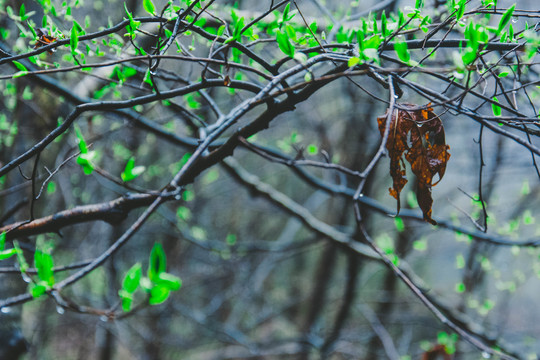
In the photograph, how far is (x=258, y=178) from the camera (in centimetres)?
459

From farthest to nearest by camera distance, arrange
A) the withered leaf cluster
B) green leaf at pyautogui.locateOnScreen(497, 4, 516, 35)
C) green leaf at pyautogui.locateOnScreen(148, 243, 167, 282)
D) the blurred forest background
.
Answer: the blurred forest background, the withered leaf cluster, green leaf at pyautogui.locateOnScreen(497, 4, 516, 35), green leaf at pyautogui.locateOnScreen(148, 243, 167, 282)

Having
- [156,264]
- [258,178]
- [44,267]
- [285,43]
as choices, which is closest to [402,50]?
[285,43]

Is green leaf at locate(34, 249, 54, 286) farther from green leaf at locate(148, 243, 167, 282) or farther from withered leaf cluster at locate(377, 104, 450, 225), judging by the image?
withered leaf cluster at locate(377, 104, 450, 225)

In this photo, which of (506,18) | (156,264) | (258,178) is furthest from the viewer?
(258,178)

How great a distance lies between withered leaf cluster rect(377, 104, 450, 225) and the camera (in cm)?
111

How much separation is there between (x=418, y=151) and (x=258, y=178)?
11.5ft

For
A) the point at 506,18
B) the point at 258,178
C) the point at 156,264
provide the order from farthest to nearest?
the point at 258,178 < the point at 506,18 < the point at 156,264

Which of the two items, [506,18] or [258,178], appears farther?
[258,178]

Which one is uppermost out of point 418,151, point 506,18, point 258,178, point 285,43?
point 258,178

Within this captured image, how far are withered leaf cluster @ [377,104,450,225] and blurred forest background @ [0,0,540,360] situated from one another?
85mm

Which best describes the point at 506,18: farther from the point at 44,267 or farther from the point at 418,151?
the point at 44,267

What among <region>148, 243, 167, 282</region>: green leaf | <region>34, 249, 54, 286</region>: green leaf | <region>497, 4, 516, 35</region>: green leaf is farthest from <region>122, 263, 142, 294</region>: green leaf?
<region>497, 4, 516, 35</region>: green leaf

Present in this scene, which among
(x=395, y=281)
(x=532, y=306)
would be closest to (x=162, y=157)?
(x=395, y=281)

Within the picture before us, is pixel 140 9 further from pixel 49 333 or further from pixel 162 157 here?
pixel 49 333
